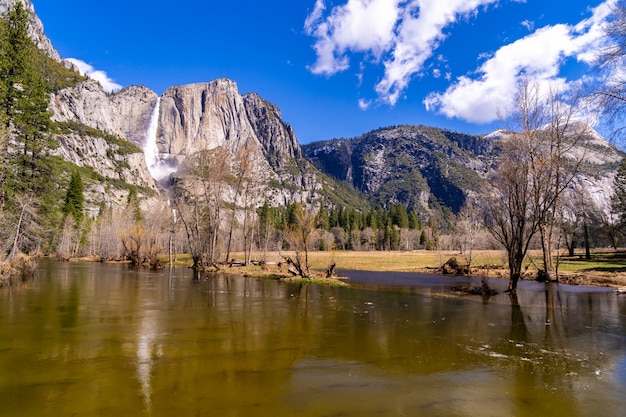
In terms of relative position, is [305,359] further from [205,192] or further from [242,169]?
[205,192]

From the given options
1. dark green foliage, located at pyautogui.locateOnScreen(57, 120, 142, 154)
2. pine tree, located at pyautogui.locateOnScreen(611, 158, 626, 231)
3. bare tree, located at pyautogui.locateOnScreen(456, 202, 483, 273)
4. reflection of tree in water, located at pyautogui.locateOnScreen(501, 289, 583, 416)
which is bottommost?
reflection of tree in water, located at pyautogui.locateOnScreen(501, 289, 583, 416)

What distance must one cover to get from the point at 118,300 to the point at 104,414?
14945 mm

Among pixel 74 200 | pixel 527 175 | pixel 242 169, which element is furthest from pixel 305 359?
pixel 74 200

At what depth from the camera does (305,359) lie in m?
9.43

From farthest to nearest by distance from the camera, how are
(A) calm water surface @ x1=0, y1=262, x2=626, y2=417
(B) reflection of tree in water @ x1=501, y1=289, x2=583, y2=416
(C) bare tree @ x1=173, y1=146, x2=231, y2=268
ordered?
(C) bare tree @ x1=173, y1=146, x2=231, y2=268, (B) reflection of tree in water @ x1=501, y1=289, x2=583, y2=416, (A) calm water surface @ x1=0, y1=262, x2=626, y2=417

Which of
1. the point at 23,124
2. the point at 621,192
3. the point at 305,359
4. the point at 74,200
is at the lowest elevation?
the point at 305,359

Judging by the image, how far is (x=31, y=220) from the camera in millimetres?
33281

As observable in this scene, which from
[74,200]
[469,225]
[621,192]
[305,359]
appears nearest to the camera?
[305,359]

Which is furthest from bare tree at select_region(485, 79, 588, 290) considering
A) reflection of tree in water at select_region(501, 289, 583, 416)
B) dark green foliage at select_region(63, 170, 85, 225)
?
dark green foliage at select_region(63, 170, 85, 225)

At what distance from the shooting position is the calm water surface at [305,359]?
259 inches

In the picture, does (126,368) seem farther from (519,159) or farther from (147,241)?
(147,241)

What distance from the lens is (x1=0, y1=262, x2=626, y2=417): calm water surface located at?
6574 millimetres

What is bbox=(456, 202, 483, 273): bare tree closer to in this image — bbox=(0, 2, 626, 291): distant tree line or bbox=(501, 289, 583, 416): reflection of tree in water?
bbox=(0, 2, 626, 291): distant tree line

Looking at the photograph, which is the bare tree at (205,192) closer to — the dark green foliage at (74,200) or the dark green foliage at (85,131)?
the dark green foliage at (74,200)
